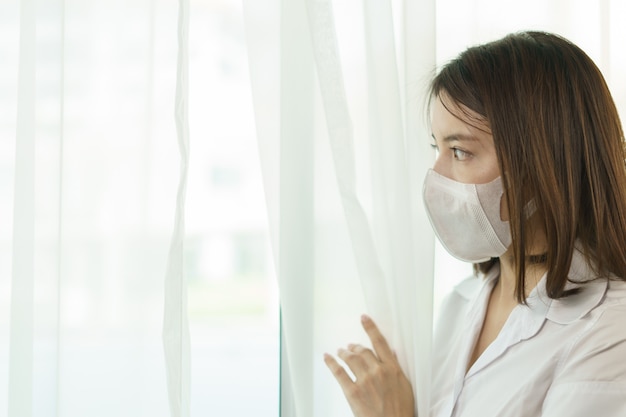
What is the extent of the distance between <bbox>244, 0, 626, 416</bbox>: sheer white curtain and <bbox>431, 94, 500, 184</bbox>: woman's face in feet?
0.23

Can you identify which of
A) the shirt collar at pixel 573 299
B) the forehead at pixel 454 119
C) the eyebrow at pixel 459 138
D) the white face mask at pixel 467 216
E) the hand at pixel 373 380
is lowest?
the hand at pixel 373 380

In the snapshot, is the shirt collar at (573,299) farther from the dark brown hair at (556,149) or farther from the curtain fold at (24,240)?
the curtain fold at (24,240)

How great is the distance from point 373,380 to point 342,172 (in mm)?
349

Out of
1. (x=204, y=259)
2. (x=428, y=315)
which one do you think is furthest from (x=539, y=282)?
(x=204, y=259)

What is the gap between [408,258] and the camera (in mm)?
1145

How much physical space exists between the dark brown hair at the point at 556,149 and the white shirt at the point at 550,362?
1.4 inches

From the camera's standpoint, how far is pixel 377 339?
1122 mm

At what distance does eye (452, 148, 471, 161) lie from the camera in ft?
3.68

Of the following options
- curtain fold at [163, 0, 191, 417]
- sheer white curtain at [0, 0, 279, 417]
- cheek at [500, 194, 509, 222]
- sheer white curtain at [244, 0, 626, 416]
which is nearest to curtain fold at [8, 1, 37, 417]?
sheer white curtain at [0, 0, 279, 417]

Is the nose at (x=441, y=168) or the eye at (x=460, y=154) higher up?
the eye at (x=460, y=154)

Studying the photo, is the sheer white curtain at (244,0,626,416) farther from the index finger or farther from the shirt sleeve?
the shirt sleeve

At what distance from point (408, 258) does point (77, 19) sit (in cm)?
69

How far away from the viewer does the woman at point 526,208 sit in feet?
3.52

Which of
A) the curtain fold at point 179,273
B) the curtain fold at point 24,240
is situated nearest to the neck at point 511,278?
the curtain fold at point 179,273
